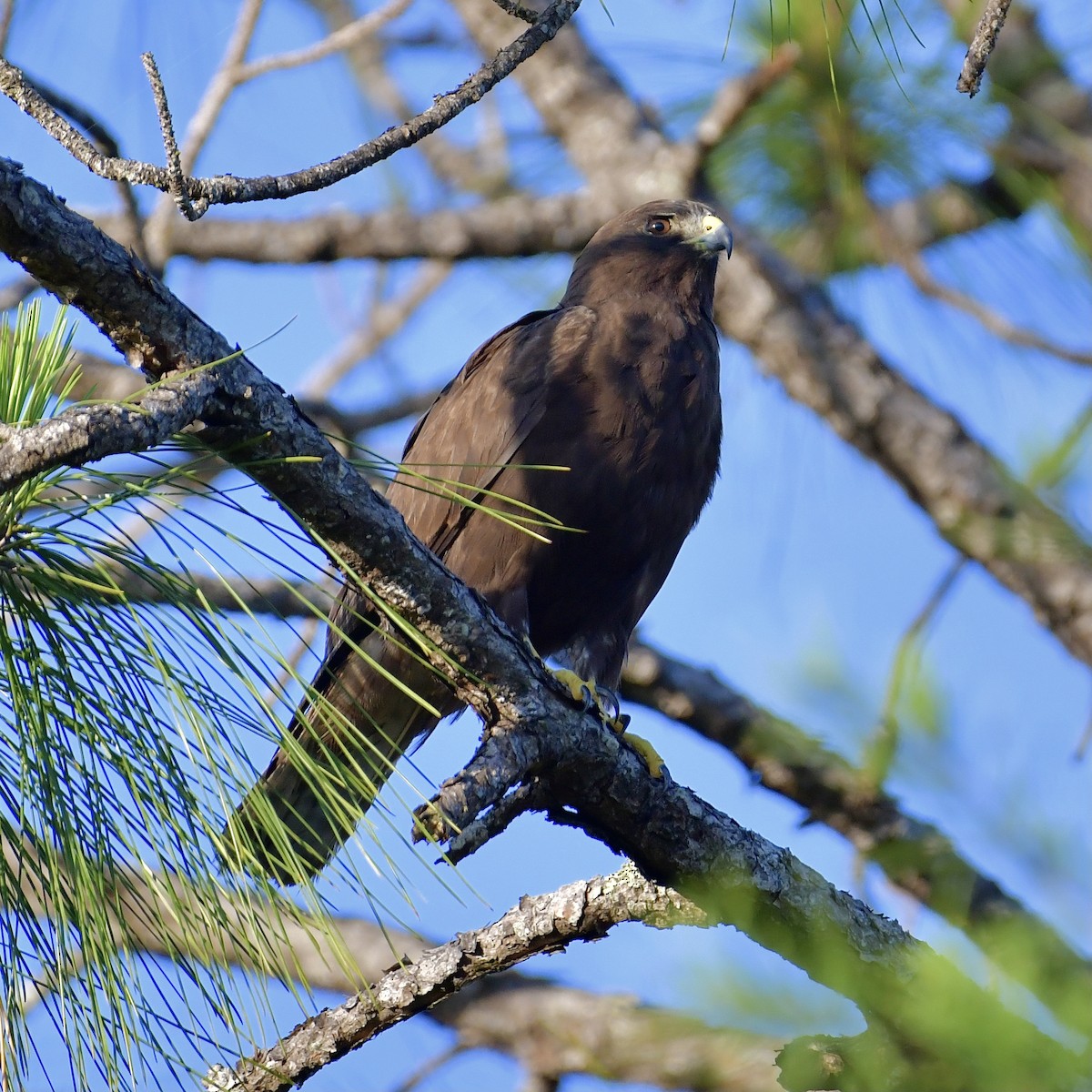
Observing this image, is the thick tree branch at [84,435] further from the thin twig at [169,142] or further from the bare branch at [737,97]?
the bare branch at [737,97]

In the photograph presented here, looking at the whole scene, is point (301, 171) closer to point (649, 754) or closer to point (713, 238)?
point (649, 754)

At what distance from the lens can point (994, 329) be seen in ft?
17.2

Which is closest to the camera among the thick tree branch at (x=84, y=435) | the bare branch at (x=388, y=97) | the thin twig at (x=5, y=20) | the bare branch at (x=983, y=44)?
the thick tree branch at (x=84, y=435)

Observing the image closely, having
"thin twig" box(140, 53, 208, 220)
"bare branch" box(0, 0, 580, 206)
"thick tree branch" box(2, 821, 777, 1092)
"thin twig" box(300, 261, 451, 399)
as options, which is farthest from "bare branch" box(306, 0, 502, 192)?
"thin twig" box(140, 53, 208, 220)

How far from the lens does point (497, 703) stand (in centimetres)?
271

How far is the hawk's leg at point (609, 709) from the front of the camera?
10.1 feet

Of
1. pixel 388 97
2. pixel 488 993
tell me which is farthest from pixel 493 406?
pixel 388 97

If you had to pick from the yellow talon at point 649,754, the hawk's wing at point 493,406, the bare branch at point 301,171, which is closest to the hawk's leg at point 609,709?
the yellow talon at point 649,754

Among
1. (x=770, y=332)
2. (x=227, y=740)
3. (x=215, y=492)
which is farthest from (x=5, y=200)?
(x=770, y=332)

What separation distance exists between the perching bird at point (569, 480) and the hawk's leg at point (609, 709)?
6.8 inches

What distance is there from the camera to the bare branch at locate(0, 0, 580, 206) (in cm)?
182

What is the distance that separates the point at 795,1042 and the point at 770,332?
153 inches

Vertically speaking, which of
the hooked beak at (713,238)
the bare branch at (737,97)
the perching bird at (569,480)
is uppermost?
the bare branch at (737,97)

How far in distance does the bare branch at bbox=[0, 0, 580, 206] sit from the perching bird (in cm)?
191
